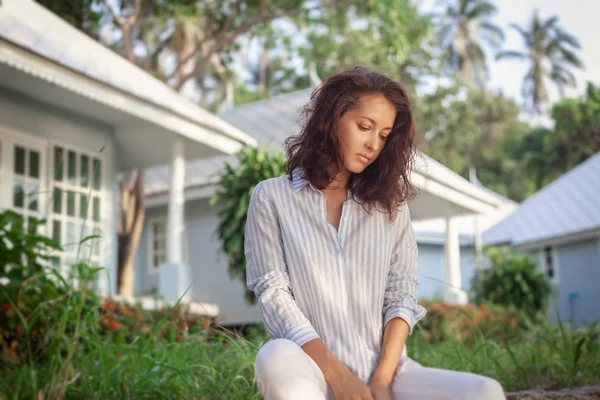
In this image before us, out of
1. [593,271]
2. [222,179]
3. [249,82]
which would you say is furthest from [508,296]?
[249,82]

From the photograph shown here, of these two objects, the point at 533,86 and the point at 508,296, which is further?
the point at 533,86

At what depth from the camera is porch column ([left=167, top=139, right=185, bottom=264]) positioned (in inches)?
363

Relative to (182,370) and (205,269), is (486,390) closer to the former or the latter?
(182,370)

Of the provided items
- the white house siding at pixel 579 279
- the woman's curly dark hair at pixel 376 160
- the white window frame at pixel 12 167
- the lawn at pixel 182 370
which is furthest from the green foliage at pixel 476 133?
the woman's curly dark hair at pixel 376 160

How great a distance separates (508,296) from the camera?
15023mm

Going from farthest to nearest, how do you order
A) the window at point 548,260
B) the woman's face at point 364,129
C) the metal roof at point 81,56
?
the window at point 548,260, the metal roof at point 81,56, the woman's face at point 364,129

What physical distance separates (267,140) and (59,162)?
4844 mm

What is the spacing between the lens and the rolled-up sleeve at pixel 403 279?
222 cm

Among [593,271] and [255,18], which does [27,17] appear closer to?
[255,18]

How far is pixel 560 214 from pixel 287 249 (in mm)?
18734

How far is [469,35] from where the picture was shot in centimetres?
4491

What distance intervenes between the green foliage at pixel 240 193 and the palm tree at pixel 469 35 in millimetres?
37207

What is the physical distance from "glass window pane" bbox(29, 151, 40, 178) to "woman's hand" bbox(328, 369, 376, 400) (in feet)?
23.7

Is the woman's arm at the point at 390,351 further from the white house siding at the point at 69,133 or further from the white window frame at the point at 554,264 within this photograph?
the white window frame at the point at 554,264
